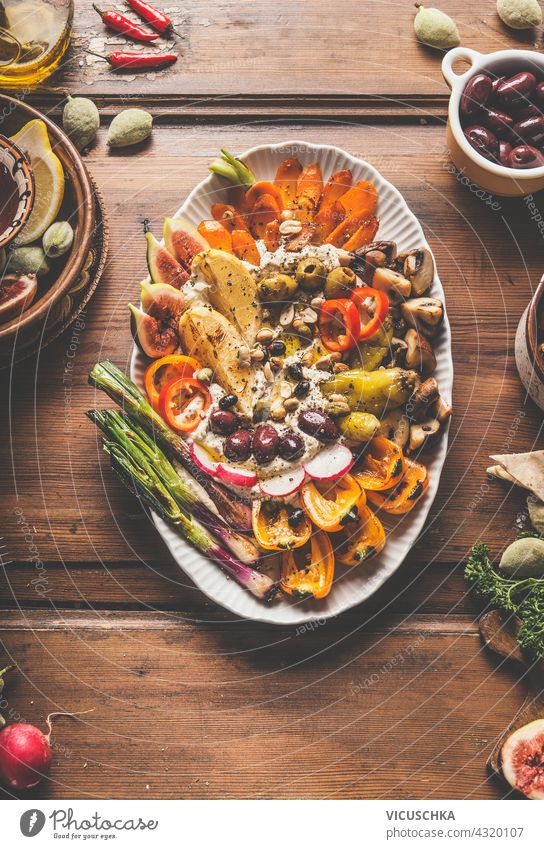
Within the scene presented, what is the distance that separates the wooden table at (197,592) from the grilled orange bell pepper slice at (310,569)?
261 mm

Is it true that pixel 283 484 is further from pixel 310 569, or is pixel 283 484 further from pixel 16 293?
pixel 16 293

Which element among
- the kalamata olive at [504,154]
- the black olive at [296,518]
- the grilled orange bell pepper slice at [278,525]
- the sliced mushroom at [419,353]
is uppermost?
the kalamata olive at [504,154]

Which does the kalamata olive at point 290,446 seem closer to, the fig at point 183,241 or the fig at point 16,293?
the fig at point 183,241

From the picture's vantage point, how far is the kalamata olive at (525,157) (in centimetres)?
278

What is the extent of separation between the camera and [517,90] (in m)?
2.82

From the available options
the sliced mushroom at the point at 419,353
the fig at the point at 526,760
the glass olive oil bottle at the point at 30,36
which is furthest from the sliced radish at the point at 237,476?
the glass olive oil bottle at the point at 30,36

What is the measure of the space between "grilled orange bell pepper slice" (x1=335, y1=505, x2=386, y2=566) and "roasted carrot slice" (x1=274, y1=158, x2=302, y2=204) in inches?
47.1

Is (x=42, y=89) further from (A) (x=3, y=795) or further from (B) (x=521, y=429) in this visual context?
(A) (x=3, y=795)

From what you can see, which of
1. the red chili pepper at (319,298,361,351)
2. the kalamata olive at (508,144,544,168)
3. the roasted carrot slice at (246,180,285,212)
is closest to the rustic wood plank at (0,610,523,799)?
the red chili pepper at (319,298,361,351)

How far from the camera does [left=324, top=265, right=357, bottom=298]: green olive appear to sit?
273 cm

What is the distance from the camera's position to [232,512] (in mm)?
2748

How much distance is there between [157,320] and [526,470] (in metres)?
1.44

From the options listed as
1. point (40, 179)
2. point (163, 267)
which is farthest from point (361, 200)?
point (40, 179)
